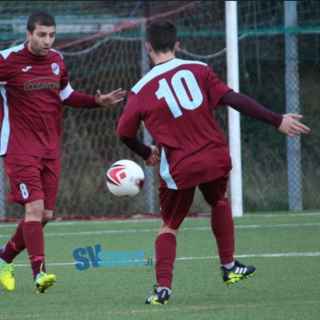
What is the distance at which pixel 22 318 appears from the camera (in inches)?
193

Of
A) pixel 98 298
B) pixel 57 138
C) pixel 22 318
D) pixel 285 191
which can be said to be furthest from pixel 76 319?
pixel 285 191

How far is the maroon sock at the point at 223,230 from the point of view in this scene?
560cm

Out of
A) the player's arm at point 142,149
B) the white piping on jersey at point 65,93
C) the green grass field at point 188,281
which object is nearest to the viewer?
the green grass field at point 188,281

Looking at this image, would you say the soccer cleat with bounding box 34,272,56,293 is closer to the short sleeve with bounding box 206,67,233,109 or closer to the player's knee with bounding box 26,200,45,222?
the player's knee with bounding box 26,200,45,222

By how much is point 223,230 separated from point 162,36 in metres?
1.22

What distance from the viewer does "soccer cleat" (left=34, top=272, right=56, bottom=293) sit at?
584 cm

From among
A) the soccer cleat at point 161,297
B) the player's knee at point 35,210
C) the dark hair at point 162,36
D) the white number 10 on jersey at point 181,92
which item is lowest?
the soccer cleat at point 161,297

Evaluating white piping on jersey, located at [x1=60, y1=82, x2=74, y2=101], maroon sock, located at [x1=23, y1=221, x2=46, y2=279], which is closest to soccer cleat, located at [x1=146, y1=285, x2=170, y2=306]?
maroon sock, located at [x1=23, y1=221, x2=46, y2=279]

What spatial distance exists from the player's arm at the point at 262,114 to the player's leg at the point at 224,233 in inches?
19.7

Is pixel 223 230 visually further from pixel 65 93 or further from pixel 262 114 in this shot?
pixel 65 93

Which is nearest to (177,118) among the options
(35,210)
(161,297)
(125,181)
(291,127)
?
(291,127)

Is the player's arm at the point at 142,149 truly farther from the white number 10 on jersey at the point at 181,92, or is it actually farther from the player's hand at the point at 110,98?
the player's hand at the point at 110,98

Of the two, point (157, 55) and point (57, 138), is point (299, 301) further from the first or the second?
point (57, 138)

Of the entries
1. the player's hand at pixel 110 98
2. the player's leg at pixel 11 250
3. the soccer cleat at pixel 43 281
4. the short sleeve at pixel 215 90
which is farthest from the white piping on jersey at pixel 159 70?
the player's leg at pixel 11 250
